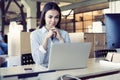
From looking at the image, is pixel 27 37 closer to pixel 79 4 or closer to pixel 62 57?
pixel 62 57

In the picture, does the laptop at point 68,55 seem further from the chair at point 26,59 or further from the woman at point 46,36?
the chair at point 26,59

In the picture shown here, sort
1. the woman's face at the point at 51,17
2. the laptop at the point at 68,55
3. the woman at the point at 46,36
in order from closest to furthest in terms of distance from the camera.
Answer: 1. the laptop at the point at 68,55
2. the woman at the point at 46,36
3. the woman's face at the point at 51,17

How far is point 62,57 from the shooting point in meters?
1.34

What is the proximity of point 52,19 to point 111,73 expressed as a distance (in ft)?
2.14

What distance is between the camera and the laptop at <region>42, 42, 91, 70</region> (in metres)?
1.30

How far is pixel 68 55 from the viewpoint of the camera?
135cm

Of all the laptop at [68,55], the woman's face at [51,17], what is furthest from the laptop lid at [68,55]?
the woman's face at [51,17]

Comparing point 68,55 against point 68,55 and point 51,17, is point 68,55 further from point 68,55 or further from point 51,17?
point 51,17

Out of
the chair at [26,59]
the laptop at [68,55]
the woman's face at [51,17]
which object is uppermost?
the woman's face at [51,17]

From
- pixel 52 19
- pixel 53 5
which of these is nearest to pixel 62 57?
pixel 52 19

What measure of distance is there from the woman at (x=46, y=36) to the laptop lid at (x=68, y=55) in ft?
0.91

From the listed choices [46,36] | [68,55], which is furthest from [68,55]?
[46,36]

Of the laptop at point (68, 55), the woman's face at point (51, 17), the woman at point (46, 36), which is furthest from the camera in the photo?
the woman's face at point (51, 17)

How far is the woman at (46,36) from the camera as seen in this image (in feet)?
5.32
